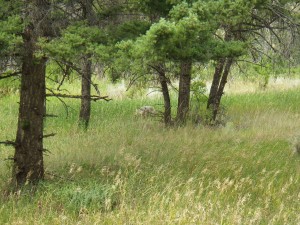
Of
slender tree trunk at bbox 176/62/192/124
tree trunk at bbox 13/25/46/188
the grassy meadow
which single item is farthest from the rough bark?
slender tree trunk at bbox 176/62/192/124

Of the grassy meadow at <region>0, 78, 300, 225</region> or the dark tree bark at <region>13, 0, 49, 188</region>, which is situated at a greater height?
the dark tree bark at <region>13, 0, 49, 188</region>

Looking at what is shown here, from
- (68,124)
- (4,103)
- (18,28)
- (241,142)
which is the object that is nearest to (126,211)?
(18,28)

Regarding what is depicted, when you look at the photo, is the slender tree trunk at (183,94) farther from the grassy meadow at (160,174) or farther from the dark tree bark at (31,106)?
the dark tree bark at (31,106)

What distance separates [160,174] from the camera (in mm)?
6895

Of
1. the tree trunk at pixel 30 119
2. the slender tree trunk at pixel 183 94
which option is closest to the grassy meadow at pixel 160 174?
the tree trunk at pixel 30 119

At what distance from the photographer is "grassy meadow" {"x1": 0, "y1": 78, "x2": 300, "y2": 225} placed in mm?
5141

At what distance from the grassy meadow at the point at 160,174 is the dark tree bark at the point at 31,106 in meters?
0.28

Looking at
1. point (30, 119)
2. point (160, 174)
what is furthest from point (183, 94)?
point (30, 119)

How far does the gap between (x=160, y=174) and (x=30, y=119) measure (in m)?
2.05

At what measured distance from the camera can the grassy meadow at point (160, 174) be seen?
514cm

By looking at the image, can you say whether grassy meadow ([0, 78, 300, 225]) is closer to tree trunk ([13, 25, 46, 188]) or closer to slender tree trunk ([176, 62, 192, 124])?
tree trunk ([13, 25, 46, 188])

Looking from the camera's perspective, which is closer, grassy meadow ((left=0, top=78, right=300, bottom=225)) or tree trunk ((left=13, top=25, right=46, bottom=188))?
grassy meadow ((left=0, top=78, right=300, bottom=225))

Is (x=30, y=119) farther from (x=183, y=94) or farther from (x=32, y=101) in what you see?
(x=183, y=94)

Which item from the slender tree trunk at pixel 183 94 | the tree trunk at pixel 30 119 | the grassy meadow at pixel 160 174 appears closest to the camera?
the grassy meadow at pixel 160 174
